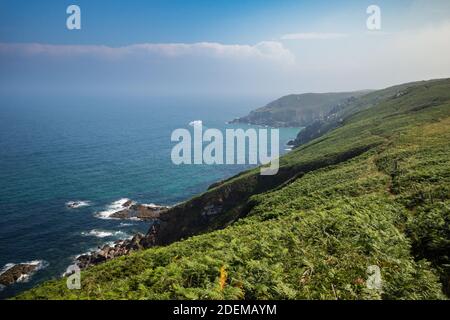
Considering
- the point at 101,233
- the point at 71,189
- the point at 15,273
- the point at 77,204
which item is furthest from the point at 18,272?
the point at 71,189

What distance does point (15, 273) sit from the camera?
184 ft

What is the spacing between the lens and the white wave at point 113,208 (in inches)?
3269

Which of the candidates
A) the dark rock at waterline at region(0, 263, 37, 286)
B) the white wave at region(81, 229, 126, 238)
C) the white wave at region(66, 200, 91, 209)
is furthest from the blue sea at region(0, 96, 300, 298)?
the dark rock at waterline at region(0, 263, 37, 286)

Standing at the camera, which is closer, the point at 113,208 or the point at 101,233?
the point at 101,233

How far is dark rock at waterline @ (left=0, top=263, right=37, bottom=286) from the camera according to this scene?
179 feet

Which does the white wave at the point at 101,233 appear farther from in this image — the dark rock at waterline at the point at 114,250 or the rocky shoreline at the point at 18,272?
the rocky shoreline at the point at 18,272

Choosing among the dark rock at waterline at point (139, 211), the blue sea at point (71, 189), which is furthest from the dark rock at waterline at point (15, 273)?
the dark rock at waterline at point (139, 211)

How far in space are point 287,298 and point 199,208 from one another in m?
53.8

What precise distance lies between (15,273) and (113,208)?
3392 centimetres

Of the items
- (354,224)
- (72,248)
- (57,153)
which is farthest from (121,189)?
(354,224)

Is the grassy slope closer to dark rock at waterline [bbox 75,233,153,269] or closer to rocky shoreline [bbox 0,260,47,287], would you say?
dark rock at waterline [bbox 75,233,153,269]

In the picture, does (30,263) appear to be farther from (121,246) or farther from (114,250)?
(121,246)

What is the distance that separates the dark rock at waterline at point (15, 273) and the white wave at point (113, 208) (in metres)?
24.7
